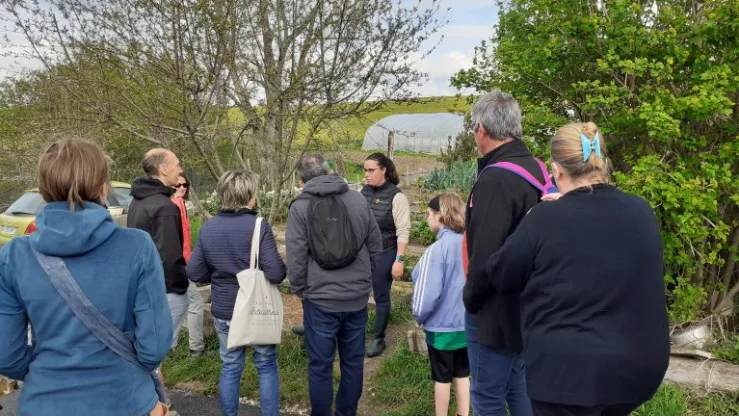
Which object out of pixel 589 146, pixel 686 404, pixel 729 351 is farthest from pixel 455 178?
pixel 589 146

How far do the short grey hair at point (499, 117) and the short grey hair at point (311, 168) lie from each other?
49.4 inches

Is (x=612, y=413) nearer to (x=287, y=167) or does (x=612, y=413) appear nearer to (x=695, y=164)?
(x=695, y=164)

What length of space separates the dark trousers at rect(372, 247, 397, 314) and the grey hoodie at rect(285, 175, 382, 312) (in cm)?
127

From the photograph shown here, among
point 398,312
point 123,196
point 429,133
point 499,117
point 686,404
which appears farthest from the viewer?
point 429,133

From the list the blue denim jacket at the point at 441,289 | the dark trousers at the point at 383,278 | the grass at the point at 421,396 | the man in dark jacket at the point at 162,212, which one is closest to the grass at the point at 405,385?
the grass at the point at 421,396

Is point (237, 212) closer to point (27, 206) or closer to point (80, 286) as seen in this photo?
point (80, 286)

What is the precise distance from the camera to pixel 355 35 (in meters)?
4.88

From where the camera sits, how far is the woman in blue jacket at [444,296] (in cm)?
337

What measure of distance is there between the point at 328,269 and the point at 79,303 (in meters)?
1.76

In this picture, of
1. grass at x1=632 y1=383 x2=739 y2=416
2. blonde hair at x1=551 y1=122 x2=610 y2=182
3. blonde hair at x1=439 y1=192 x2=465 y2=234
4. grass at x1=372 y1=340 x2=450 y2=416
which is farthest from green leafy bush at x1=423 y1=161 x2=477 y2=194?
blonde hair at x1=551 y1=122 x2=610 y2=182

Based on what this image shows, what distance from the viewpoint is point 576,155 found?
2.09m

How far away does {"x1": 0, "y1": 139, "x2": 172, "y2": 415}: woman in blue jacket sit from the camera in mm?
1928

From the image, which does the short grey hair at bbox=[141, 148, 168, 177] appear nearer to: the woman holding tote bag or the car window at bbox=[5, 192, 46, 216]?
the woman holding tote bag

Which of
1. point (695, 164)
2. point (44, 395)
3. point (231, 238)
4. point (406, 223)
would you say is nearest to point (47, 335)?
point (44, 395)
